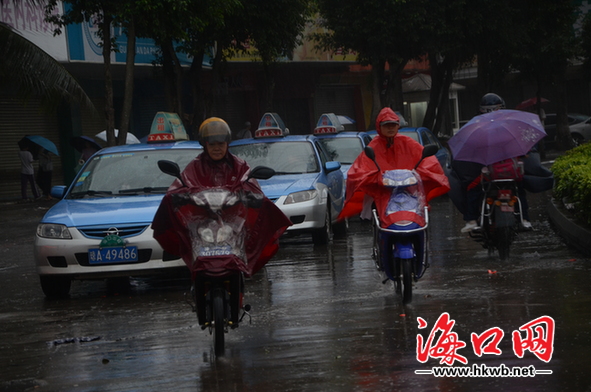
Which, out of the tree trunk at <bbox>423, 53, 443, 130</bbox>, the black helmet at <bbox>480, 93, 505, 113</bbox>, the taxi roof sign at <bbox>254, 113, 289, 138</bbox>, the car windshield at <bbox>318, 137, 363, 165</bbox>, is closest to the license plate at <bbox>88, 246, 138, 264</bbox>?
the black helmet at <bbox>480, 93, 505, 113</bbox>

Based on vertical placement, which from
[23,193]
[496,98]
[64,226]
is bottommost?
[23,193]

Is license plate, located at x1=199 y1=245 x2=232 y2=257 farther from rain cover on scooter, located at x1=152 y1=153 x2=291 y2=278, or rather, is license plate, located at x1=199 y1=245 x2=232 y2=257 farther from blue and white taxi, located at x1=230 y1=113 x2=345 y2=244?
blue and white taxi, located at x1=230 y1=113 x2=345 y2=244

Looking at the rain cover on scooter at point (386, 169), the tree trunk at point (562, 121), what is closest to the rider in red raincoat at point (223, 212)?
the rain cover on scooter at point (386, 169)

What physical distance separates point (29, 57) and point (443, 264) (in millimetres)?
9806

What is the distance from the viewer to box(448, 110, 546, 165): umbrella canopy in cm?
944

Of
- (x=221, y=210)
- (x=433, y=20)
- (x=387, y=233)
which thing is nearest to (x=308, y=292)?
(x=387, y=233)

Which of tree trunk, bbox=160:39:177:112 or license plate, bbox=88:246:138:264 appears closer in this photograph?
license plate, bbox=88:246:138:264

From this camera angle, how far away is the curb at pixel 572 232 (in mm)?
10062

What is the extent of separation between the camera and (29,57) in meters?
16.6

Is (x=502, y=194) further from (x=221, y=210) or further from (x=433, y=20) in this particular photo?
(x=433, y=20)

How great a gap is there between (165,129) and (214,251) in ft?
25.3

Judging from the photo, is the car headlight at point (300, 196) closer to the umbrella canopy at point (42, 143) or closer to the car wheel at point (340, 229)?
A: the car wheel at point (340, 229)

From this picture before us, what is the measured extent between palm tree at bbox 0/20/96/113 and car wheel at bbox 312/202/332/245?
676 cm

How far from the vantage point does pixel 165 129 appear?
44.3 feet
